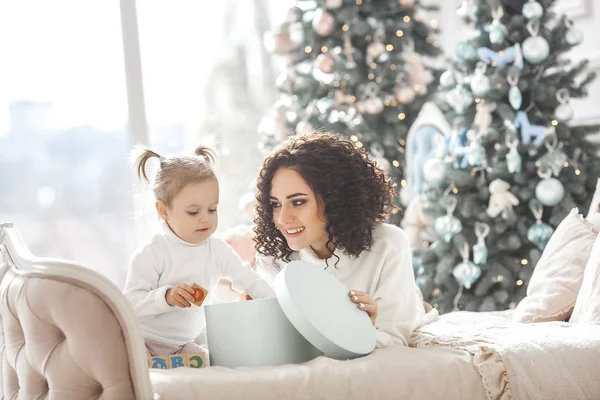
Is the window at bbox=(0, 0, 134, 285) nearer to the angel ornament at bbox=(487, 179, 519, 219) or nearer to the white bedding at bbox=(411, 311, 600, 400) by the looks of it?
the angel ornament at bbox=(487, 179, 519, 219)

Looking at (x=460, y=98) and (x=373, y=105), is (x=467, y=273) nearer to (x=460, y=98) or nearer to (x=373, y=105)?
(x=460, y=98)

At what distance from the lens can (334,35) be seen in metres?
4.75

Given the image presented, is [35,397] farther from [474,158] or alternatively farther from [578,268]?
[474,158]

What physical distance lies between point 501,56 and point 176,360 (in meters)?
2.44

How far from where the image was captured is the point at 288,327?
195 cm

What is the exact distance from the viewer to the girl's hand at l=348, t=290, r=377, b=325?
2.04 meters

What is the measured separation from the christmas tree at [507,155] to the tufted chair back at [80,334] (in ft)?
8.48

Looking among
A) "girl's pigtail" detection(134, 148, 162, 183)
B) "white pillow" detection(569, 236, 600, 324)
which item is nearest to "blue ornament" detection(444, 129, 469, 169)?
"white pillow" detection(569, 236, 600, 324)

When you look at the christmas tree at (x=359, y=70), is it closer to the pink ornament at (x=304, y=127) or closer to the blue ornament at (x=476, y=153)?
the pink ornament at (x=304, y=127)

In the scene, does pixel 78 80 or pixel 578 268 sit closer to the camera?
pixel 578 268

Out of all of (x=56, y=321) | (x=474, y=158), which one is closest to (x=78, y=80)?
(x=474, y=158)

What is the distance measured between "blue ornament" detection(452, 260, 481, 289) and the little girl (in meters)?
1.88

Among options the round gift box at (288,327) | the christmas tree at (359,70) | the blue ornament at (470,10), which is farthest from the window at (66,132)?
the round gift box at (288,327)

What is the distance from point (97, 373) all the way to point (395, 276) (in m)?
0.95
